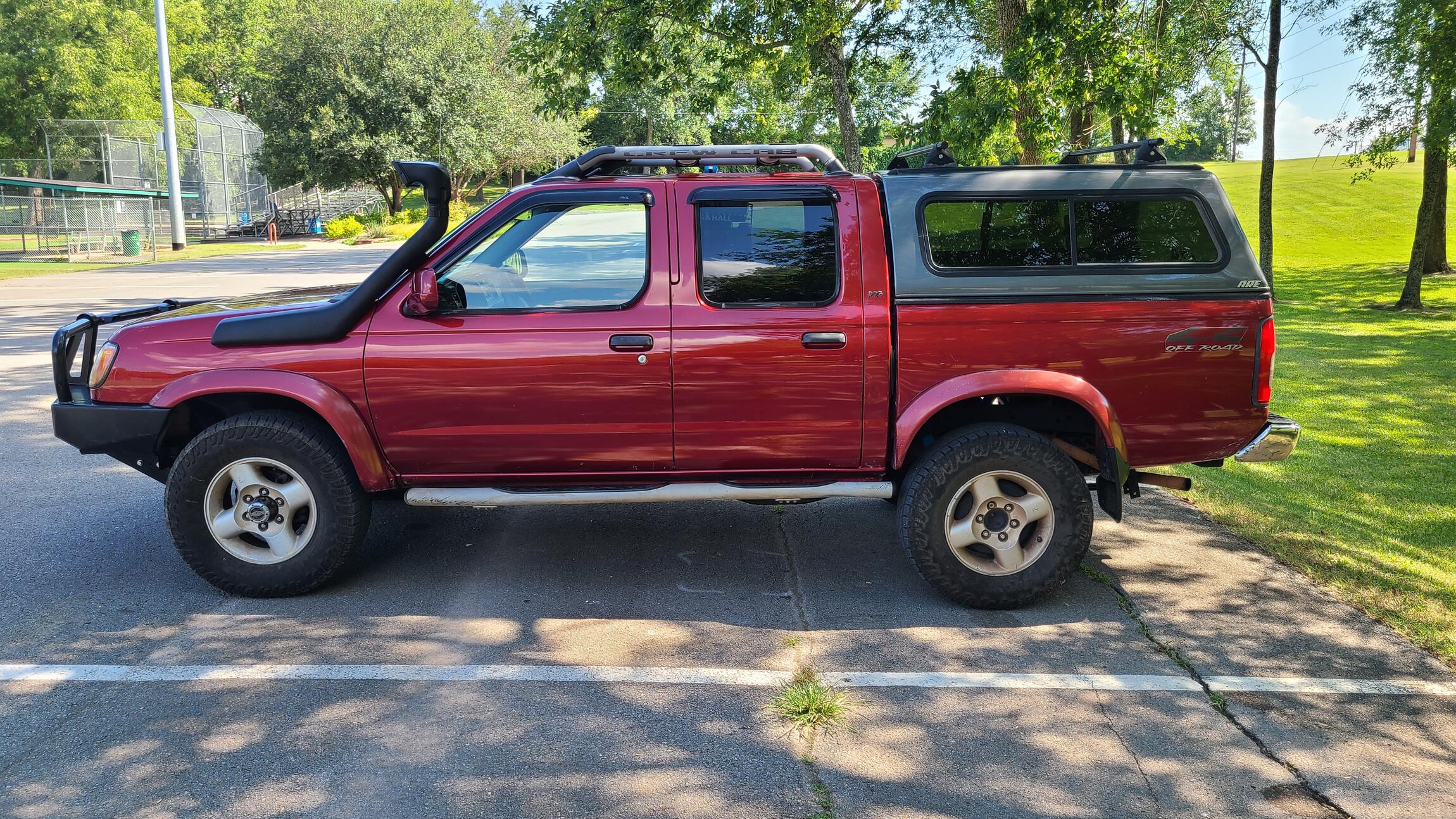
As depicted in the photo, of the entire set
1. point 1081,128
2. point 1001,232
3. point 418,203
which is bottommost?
point 1001,232

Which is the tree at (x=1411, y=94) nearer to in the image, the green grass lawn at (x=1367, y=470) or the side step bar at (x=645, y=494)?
the green grass lawn at (x=1367, y=470)

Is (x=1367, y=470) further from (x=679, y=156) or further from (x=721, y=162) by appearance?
(x=679, y=156)

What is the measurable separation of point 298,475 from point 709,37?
12.3 m

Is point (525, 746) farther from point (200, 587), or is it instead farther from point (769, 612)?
point (200, 587)

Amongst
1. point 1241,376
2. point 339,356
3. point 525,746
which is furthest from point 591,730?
point 1241,376

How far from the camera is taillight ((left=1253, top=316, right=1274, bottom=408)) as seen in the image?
16.1 feet

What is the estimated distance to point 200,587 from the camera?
16.8 feet

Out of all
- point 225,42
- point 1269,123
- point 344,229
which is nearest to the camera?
point 1269,123

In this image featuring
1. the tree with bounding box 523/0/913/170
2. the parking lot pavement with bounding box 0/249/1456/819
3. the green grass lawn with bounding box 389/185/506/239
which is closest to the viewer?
the parking lot pavement with bounding box 0/249/1456/819

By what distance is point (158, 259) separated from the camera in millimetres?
28641

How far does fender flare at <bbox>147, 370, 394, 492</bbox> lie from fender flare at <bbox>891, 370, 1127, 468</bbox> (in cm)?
250

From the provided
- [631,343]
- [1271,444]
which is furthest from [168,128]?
[1271,444]

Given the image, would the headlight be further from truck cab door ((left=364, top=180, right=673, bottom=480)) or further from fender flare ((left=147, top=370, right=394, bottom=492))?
truck cab door ((left=364, top=180, right=673, bottom=480))

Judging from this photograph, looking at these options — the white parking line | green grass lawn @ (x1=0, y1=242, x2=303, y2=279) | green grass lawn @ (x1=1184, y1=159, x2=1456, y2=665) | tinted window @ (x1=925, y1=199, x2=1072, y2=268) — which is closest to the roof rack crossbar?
tinted window @ (x1=925, y1=199, x2=1072, y2=268)
